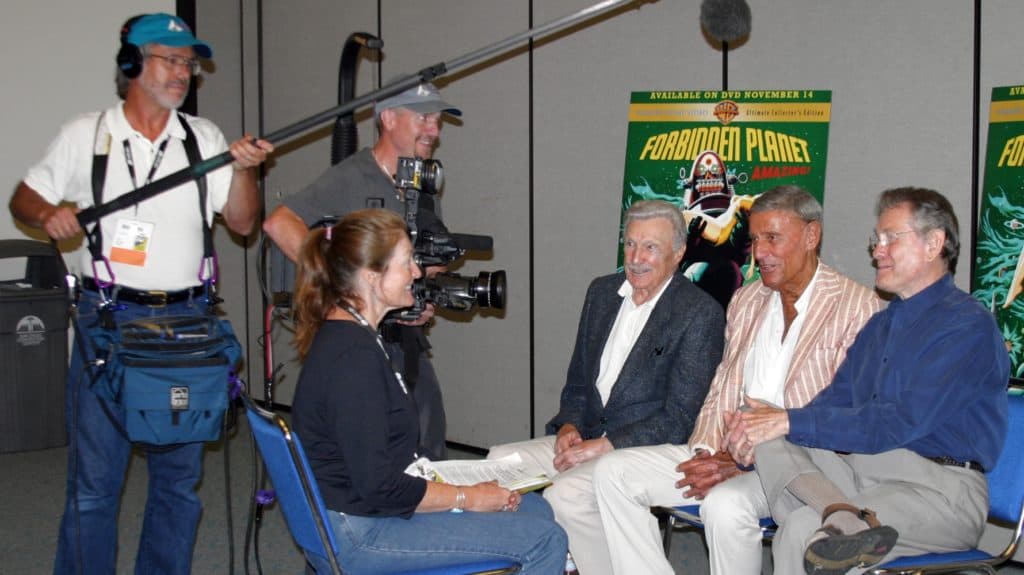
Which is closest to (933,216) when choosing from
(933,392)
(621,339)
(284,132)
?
(933,392)

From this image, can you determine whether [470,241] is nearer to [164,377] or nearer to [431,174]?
[431,174]

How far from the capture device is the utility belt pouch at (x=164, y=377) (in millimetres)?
2695

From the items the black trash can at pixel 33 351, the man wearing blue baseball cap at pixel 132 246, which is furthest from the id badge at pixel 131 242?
the black trash can at pixel 33 351

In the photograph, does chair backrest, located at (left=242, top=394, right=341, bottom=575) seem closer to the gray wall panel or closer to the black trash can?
the gray wall panel

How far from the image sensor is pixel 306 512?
212 centimetres

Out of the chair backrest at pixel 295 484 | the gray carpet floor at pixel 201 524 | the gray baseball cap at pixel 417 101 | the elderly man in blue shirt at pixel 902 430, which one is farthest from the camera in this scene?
the gray carpet floor at pixel 201 524

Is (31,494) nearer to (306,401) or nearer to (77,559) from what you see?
(77,559)

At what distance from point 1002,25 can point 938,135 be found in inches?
16.3

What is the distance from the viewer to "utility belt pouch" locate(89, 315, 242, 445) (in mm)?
2695

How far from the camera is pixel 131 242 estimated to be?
2.83 meters

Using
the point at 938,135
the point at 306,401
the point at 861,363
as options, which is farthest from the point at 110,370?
the point at 938,135

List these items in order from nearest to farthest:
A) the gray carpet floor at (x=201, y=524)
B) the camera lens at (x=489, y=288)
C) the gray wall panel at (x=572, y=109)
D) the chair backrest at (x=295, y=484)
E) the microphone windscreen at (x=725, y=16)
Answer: the chair backrest at (x=295, y=484) → the camera lens at (x=489, y=288) → the microphone windscreen at (x=725, y=16) → the gray wall panel at (x=572, y=109) → the gray carpet floor at (x=201, y=524)

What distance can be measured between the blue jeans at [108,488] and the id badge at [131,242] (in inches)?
5.3

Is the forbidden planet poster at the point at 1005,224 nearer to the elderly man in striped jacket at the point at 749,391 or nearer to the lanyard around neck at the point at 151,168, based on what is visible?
the elderly man in striped jacket at the point at 749,391
